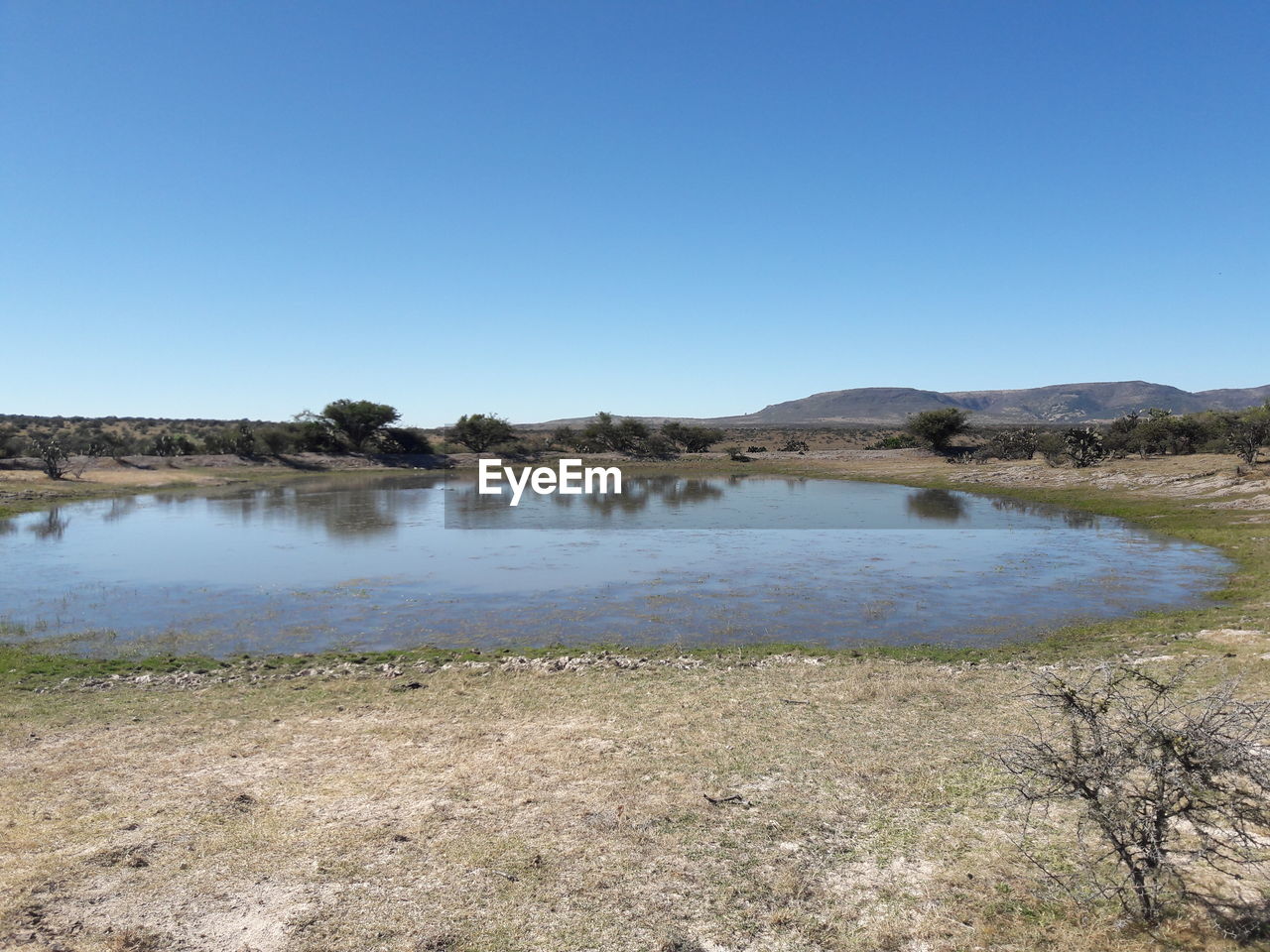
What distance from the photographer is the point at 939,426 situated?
67312 mm

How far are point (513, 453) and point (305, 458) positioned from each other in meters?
19.1

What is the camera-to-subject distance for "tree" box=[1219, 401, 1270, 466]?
37.2 m

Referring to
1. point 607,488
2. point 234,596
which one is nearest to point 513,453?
point 607,488

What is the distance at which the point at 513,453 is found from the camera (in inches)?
2975

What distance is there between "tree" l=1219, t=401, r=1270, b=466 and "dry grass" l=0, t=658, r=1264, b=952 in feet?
121

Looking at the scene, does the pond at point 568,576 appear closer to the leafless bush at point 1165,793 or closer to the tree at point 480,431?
the leafless bush at point 1165,793

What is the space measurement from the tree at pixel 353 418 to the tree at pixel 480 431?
9019mm

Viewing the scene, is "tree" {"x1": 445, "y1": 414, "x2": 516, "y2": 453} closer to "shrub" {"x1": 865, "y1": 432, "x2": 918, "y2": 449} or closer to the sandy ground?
"shrub" {"x1": 865, "y1": 432, "x2": 918, "y2": 449}

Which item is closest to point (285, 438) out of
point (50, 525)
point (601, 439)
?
point (601, 439)

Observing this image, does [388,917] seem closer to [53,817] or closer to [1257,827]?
[53,817]

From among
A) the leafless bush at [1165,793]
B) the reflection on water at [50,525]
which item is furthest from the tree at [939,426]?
the leafless bush at [1165,793]

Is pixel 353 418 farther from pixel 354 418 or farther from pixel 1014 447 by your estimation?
pixel 1014 447

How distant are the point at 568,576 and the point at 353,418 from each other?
5626cm

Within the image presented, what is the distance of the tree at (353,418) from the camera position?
232 feet
